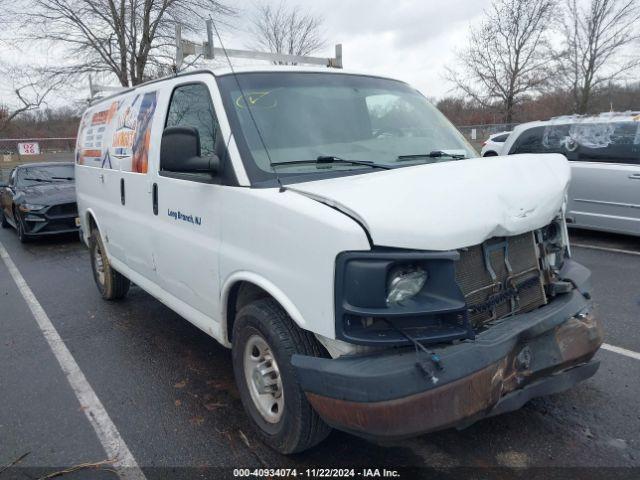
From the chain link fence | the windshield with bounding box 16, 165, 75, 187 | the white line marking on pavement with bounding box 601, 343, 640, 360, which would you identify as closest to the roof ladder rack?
the white line marking on pavement with bounding box 601, 343, 640, 360

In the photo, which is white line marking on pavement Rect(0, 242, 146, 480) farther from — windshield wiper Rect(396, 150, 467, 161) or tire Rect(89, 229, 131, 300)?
windshield wiper Rect(396, 150, 467, 161)

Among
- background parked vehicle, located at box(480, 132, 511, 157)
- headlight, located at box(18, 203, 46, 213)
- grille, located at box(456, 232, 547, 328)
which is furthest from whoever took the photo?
background parked vehicle, located at box(480, 132, 511, 157)

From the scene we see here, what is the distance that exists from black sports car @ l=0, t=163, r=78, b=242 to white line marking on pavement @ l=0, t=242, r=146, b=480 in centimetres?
487

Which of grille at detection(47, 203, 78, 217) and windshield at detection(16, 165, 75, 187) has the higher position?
windshield at detection(16, 165, 75, 187)

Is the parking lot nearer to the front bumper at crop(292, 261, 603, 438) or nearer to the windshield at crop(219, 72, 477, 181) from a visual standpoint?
the front bumper at crop(292, 261, 603, 438)

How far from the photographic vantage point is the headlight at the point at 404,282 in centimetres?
233

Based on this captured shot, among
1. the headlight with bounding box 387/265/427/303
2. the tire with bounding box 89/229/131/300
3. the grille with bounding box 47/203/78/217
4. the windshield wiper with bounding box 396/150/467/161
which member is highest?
the windshield wiper with bounding box 396/150/467/161

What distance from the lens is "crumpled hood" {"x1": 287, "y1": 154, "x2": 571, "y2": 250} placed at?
7.54 feet

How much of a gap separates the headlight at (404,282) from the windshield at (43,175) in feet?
35.5

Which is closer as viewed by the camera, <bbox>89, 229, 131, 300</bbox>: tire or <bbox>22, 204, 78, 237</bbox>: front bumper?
<bbox>89, 229, 131, 300</bbox>: tire

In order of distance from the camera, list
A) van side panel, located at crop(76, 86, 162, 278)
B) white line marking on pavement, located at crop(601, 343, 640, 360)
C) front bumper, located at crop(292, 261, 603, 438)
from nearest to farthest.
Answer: front bumper, located at crop(292, 261, 603, 438)
white line marking on pavement, located at crop(601, 343, 640, 360)
van side panel, located at crop(76, 86, 162, 278)

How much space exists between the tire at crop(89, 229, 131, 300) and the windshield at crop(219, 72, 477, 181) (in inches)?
129

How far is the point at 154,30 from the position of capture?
631 inches

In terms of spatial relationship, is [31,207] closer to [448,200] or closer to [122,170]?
[122,170]
